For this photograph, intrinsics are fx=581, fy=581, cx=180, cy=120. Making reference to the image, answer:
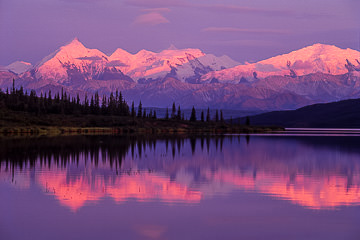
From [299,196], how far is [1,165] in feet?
109

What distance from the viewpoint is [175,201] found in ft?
126

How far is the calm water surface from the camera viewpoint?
29.8 m

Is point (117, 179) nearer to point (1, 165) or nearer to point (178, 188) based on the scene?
point (178, 188)

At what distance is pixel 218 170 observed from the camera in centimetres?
6031

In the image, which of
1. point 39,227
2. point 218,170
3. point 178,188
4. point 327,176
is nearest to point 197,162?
point 218,170

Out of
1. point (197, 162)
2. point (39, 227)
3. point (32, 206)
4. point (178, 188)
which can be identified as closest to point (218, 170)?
point (197, 162)

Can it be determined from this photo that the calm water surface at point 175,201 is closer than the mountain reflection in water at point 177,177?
Yes

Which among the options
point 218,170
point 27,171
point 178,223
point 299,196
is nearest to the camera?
point 178,223

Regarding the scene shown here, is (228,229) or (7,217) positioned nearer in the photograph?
(228,229)

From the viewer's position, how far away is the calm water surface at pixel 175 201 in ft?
97.8

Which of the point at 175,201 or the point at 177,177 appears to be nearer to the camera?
the point at 175,201

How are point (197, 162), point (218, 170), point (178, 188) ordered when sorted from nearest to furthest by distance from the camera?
point (178, 188)
point (218, 170)
point (197, 162)

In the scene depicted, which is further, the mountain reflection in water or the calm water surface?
the mountain reflection in water

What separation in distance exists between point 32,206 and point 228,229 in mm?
13016
